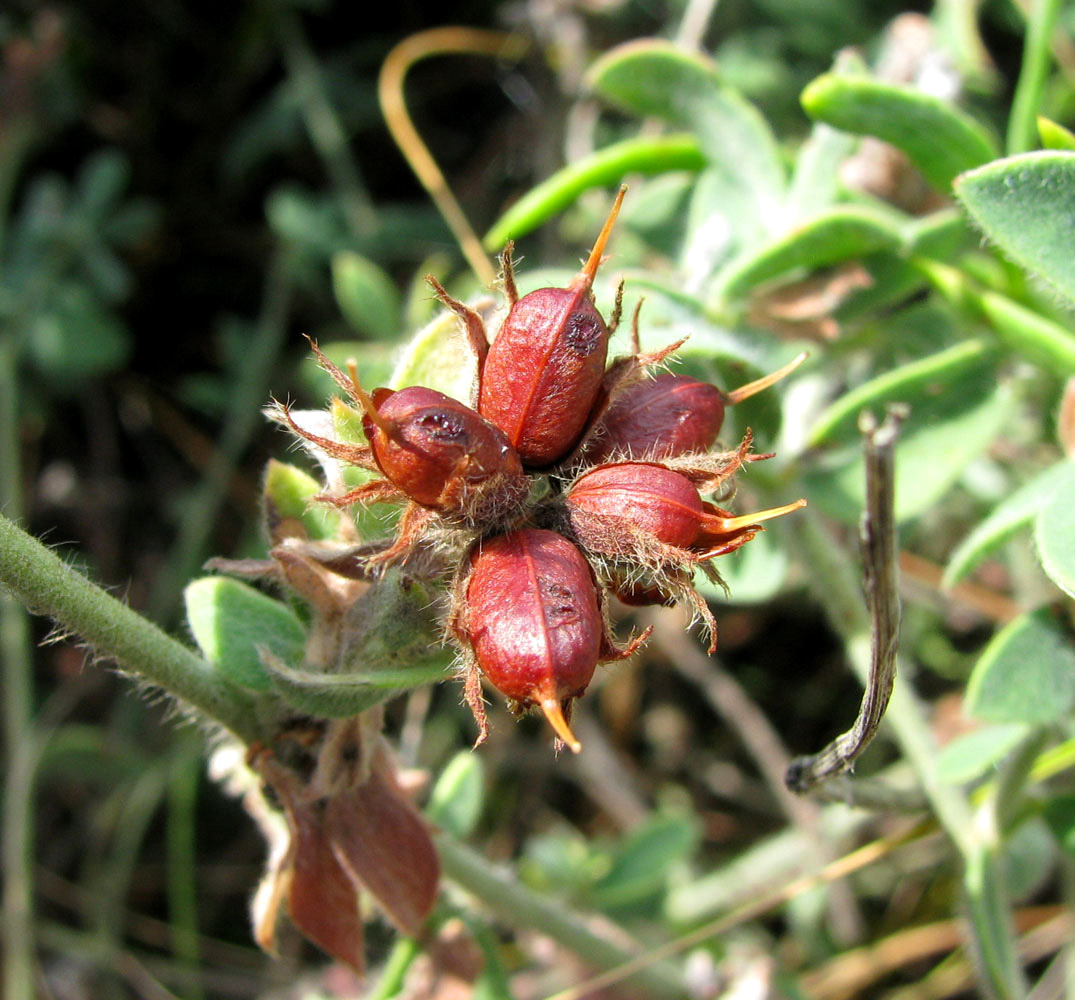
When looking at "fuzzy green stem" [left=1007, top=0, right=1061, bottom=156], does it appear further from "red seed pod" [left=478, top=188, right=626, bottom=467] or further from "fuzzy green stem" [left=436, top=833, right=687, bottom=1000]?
"fuzzy green stem" [left=436, top=833, right=687, bottom=1000]

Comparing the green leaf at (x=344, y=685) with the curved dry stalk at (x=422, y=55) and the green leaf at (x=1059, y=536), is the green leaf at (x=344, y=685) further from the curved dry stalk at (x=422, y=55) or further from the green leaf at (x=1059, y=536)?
the curved dry stalk at (x=422, y=55)

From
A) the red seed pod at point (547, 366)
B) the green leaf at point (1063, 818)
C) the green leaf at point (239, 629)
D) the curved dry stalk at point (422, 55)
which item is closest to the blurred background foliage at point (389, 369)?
the green leaf at point (1063, 818)

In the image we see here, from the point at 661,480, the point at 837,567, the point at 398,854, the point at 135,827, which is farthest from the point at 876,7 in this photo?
the point at 135,827

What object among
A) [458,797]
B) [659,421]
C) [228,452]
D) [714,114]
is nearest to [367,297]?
[228,452]

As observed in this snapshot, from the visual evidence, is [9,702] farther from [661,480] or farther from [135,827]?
[661,480]

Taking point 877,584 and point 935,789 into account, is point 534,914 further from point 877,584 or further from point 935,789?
point 877,584

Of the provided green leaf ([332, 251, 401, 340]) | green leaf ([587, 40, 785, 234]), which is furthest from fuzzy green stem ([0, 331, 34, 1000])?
green leaf ([587, 40, 785, 234])
